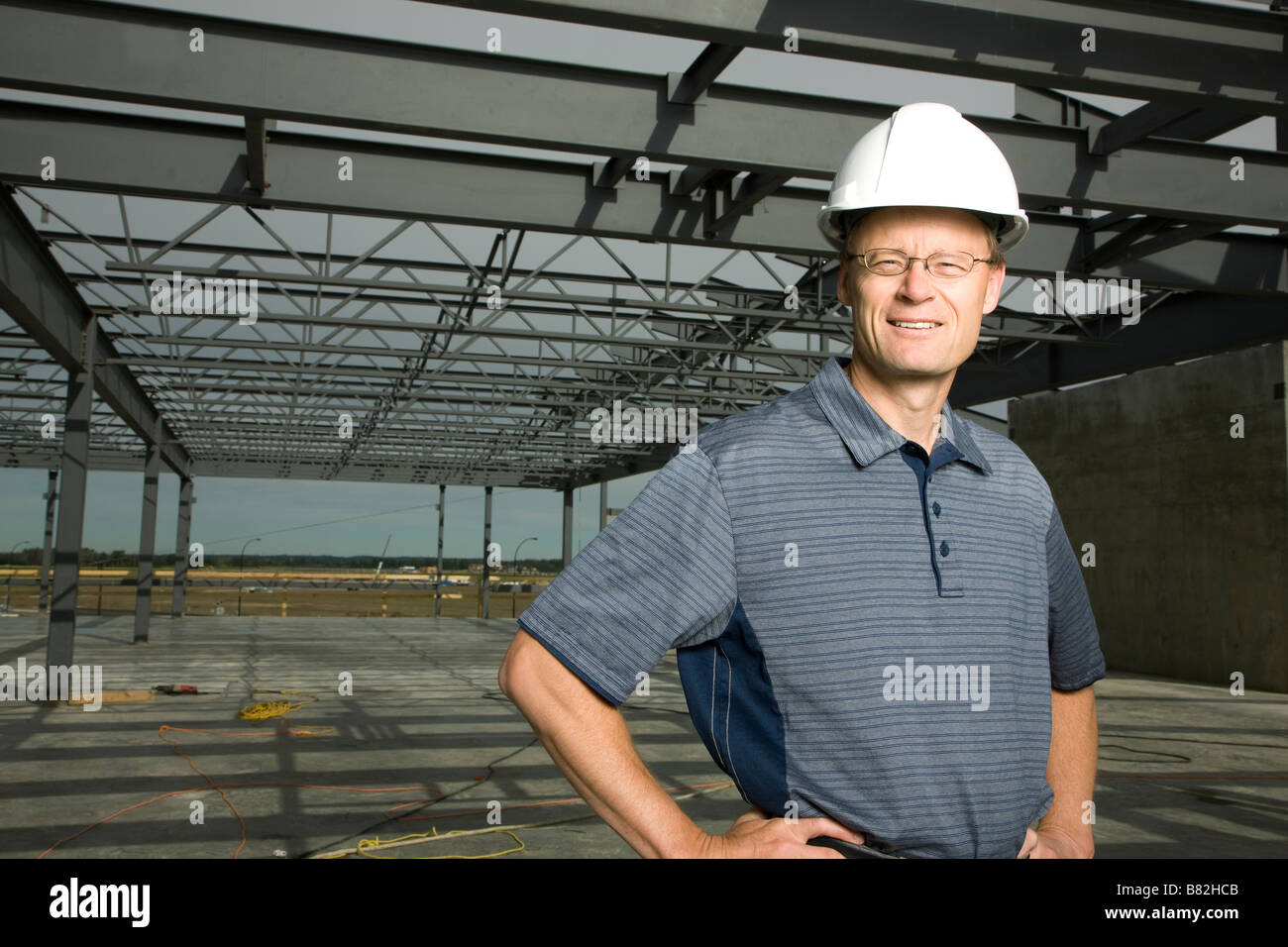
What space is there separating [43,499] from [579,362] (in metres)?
24.0

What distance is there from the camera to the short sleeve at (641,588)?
147cm

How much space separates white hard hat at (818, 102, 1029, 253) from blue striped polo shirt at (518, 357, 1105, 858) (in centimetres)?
38

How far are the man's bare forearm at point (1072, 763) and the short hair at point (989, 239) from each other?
32.6 inches

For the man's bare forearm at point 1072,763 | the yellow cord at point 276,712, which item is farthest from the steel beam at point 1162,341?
the man's bare forearm at point 1072,763

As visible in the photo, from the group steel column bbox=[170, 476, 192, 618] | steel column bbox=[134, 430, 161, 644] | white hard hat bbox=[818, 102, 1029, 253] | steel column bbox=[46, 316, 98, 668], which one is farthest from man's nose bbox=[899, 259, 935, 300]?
steel column bbox=[170, 476, 192, 618]

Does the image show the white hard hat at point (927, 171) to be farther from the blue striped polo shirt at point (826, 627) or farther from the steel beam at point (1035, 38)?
the steel beam at point (1035, 38)

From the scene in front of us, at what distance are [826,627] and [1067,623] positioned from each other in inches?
26.1

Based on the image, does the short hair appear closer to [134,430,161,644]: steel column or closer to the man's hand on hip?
the man's hand on hip

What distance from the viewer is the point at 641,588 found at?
1.50 m

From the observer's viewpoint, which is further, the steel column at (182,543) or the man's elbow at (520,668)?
the steel column at (182,543)
